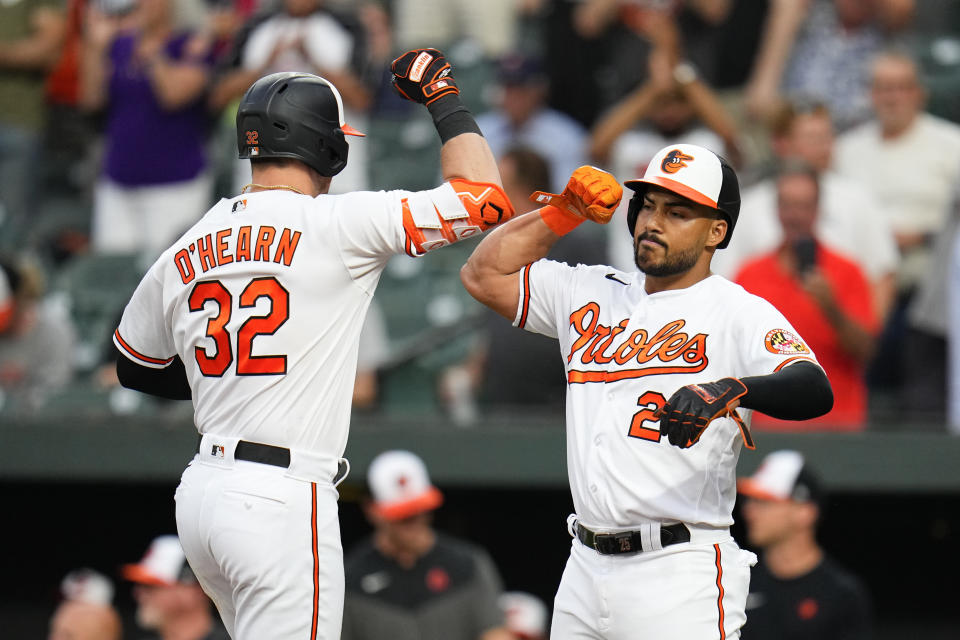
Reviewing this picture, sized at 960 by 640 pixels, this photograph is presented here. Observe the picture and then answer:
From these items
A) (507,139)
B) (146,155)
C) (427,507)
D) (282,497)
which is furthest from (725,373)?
(146,155)

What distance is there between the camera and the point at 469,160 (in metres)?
3.53

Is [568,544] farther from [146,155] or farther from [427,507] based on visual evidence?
[146,155]

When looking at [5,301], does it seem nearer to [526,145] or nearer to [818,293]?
[526,145]

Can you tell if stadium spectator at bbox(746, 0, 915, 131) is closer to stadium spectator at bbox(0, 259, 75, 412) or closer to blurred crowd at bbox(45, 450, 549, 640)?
blurred crowd at bbox(45, 450, 549, 640)

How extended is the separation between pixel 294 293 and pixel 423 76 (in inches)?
28.3

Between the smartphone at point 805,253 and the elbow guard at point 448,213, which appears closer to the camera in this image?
the elbow guard at point 448,213

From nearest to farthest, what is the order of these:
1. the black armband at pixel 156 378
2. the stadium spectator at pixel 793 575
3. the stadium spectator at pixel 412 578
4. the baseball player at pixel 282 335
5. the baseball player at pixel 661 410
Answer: the baseball player at pixel 282 335 → the baseball player at pixel 661 410 → the black armband at pixel 156 378 → the stadium spectator at pixel 793 575 → the stadium spectator at pixel 412 578

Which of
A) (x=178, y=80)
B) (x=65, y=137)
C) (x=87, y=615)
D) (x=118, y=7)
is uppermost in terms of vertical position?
(x=118, y=7)

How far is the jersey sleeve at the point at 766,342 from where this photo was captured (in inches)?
133

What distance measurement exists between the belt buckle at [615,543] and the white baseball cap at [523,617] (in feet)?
7.60

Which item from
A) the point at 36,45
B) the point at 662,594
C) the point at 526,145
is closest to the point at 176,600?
the point at 662,594

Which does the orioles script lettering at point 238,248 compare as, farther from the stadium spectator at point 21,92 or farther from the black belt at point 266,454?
the stadium spectator at point 21,92

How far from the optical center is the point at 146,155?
307 inches

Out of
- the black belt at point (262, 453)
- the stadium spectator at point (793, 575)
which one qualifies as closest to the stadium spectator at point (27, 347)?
the stadium spectator at point (793, 575)
